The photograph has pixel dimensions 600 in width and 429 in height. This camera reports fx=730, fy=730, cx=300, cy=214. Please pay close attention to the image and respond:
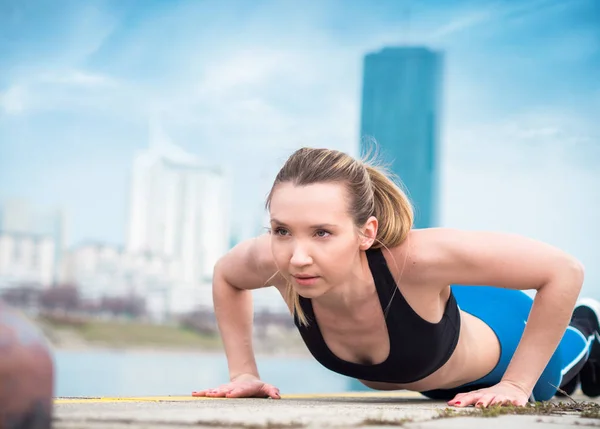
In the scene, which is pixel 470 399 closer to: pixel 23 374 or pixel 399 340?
pixel 399 340

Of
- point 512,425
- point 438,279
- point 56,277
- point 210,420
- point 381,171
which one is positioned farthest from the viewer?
point 56,277

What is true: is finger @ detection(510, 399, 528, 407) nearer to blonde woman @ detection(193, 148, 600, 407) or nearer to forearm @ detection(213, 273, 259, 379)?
blonde woman @ detection(193, 148, 600, 407)

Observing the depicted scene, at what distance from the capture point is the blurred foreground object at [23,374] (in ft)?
2.69

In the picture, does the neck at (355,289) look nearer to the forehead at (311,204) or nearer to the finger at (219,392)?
the forehead at (311,204)

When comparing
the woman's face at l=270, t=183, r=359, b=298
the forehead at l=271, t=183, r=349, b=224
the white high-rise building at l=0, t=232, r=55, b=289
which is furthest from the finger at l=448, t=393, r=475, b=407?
the white high-rise building at l=0, t=232, r=55, b=289

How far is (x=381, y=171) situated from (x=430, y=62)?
3459cm

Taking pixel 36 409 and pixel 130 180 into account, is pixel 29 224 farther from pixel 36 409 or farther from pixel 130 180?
pixel 36 409

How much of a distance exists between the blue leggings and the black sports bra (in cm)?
30

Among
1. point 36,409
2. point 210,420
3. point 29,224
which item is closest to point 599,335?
point 210,420

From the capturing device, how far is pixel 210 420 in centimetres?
104

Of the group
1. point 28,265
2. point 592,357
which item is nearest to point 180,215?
point 28,265

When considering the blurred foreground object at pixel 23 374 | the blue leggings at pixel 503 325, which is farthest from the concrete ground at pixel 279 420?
the blue leggings at pixel 503 325

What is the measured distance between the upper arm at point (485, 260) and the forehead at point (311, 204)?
0.79 ft

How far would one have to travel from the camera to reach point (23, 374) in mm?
836
